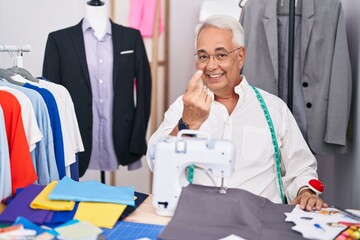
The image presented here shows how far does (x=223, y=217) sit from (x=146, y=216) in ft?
0.89

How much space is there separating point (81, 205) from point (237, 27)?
3.58 ft

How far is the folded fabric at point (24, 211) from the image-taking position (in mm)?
1376

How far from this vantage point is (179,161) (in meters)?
1.45

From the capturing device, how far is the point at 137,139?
3029 mm

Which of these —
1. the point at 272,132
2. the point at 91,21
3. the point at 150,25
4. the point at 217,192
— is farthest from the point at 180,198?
the point at 150,25

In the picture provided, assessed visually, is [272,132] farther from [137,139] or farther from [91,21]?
[91,21]

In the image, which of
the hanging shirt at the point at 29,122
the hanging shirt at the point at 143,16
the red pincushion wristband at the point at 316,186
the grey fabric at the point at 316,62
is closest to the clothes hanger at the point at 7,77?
the hanging shirt at the point at 29,122

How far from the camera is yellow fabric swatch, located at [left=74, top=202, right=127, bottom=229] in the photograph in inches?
54.5

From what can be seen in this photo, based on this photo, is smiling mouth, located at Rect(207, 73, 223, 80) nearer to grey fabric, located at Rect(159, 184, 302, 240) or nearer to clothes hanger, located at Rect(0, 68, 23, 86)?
grey fabric, located at Rect(159, 184, 302, 240)

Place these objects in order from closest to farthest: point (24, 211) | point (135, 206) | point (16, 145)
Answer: point (24, 211) < point (135, 206) < point (16, 145)

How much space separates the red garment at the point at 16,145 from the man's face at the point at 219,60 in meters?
0.84

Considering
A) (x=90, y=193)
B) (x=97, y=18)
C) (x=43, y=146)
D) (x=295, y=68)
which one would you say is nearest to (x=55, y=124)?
(x=43, y=146)

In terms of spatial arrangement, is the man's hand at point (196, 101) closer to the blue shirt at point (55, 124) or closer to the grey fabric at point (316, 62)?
the blue shirt at point (55, 124)

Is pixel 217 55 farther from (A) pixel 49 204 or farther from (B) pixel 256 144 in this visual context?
(A) pixel 49 204
